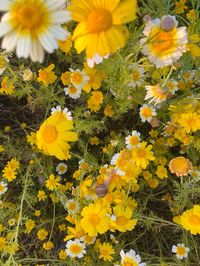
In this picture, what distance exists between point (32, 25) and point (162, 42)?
0.42m

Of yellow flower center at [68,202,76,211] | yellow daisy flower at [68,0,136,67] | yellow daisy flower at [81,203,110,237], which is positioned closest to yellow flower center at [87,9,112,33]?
yellow daisy flower at [68,0,136,67]

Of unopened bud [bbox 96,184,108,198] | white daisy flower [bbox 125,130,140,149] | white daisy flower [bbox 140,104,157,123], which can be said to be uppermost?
white daisy flower [bbox 140,104,157,123]

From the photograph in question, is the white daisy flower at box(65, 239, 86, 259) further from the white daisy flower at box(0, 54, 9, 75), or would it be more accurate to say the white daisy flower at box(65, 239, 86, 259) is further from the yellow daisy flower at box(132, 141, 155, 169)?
the white daisy flower at box(0, 54, 9, 75)

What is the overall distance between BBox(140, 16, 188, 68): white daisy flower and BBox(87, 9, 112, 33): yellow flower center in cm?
14

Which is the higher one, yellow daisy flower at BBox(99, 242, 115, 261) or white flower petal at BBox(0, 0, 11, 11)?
white flower petal at BBox(0, 0, 11, 11)

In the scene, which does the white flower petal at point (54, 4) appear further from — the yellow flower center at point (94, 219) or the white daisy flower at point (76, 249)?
the white daisy flower at point (76, 249)

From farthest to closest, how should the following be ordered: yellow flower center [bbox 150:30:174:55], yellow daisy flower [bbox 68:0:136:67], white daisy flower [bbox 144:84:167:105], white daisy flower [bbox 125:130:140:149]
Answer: white daisy flower [bbox 125:130:140:149] → white daisy flower [bbox 144:84:167:105] → yellow flower center [bbox 150:30:174:55] → yellow daisy flower [bbox 68:0:136:67]

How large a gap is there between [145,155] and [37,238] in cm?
81

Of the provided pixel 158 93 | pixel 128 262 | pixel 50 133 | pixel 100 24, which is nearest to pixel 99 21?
pixel 100 24

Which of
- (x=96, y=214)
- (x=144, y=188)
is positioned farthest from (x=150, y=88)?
(x=144, y=188)

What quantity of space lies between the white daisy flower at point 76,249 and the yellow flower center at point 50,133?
0.50 m

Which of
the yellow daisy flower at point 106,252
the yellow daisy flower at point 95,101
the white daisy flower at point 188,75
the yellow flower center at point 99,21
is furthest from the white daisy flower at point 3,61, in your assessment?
the yellow daisy flower at point 106,252

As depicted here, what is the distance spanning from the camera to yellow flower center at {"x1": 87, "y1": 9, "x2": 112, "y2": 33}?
46.1 inches

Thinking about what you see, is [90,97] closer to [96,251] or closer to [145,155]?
[145,155]
